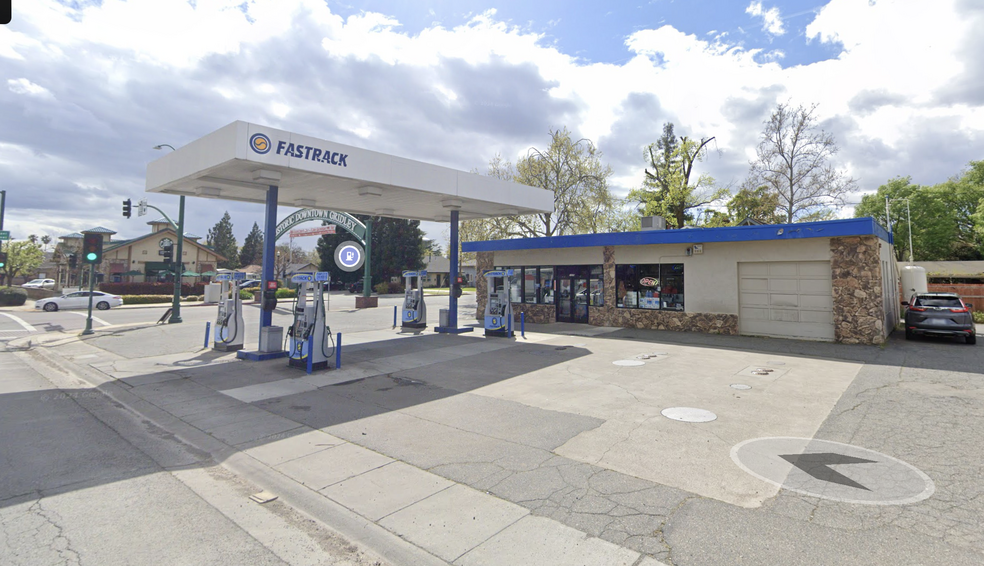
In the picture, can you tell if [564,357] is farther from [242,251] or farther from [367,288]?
[242,251]

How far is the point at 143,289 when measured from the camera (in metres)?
43.7

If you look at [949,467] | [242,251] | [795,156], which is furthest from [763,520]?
[242,251]

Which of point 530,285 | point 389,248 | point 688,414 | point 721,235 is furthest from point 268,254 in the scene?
point 389,248

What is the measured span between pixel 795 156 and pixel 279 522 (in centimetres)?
3613

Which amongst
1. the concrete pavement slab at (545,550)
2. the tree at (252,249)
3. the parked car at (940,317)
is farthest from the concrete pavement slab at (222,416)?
the tree at (252,249)

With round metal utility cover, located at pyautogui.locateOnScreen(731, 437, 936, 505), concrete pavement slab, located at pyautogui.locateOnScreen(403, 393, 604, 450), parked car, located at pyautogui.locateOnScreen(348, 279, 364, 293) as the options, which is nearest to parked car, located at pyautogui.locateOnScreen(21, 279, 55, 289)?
parked car, located at pyautogui.locateOnScreen(348, 279, 364, 293)

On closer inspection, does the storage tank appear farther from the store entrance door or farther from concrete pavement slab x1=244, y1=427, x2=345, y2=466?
concrete pavement slab x1=244, y1=427, x2=345, y2=466

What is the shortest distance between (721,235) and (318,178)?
1282 centimetres

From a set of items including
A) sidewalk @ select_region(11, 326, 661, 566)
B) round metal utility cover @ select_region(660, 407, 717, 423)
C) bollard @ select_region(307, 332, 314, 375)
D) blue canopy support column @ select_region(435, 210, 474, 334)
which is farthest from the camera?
blue canopy support column @ select_region(435, 210, 474, 334)

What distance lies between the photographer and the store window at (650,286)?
17328 mm

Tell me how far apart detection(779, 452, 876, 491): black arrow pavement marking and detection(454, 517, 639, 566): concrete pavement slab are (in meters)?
2.67

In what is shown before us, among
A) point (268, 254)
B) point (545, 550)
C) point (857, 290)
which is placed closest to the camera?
point (545, 550)

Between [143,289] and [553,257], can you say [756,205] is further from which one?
[143,289]

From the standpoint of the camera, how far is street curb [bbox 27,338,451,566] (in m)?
3.62
